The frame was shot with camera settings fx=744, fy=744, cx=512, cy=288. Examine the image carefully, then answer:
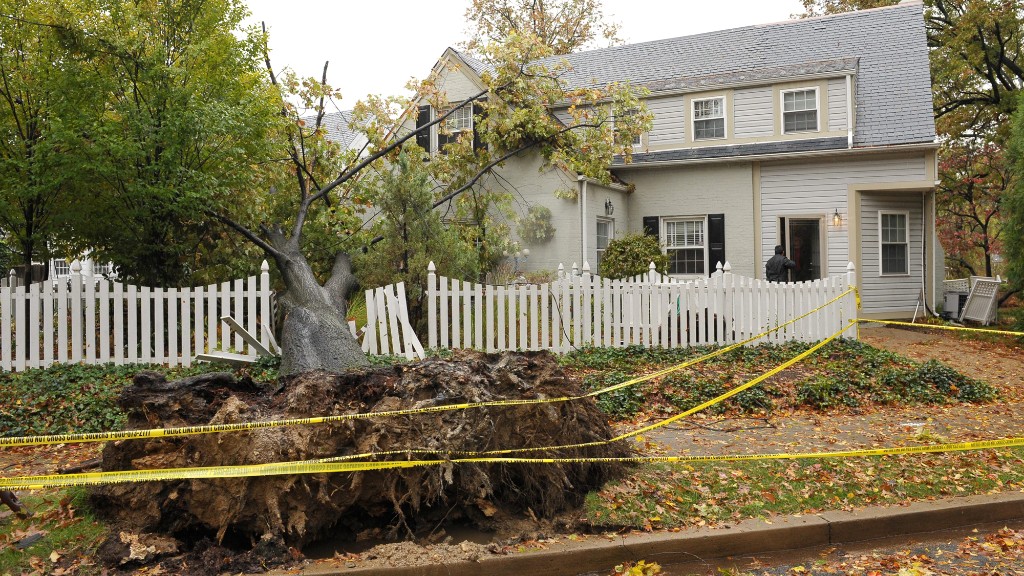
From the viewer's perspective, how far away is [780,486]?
5.69m

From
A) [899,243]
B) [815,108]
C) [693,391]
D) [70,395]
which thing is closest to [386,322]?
[70,395]

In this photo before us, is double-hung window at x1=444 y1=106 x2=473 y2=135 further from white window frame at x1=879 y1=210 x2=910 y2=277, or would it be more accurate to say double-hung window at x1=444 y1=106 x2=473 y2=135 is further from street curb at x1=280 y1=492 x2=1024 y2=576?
street curb at x1=280 y1=492 x2=1024 y2=576

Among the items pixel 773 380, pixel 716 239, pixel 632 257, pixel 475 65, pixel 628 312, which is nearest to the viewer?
pixel 773 380

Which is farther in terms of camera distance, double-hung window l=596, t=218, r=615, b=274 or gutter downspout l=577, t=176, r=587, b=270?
double-hung window l=596, t=218, r=615, b=274

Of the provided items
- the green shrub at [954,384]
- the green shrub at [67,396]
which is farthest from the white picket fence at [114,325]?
the green shrub at [954,384]

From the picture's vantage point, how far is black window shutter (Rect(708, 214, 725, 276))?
18625 millimetres

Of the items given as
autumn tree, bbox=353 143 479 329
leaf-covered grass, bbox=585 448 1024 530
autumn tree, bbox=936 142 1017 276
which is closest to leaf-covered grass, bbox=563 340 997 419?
leaf-covered grass, bbox=585 448 1024 530

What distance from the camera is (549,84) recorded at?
15.2m

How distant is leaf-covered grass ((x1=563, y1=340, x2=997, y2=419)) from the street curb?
11.6 ft

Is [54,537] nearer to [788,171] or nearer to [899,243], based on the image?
[788,171]

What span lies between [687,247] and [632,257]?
3.24 meters

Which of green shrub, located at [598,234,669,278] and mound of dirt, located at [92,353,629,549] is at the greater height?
green shrub, located at [598,234,669,278]

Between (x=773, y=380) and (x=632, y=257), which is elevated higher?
(x=632, y=257)

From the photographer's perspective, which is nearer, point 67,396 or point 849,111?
point 67,396
